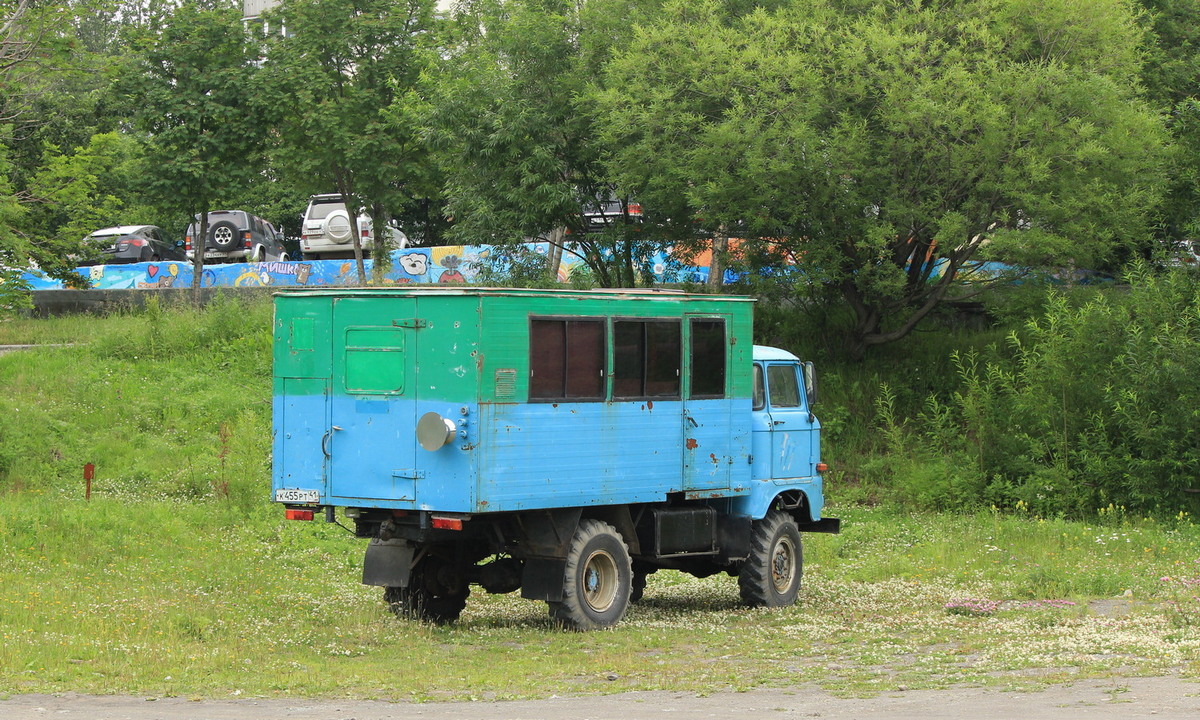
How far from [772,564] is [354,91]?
22063 mm

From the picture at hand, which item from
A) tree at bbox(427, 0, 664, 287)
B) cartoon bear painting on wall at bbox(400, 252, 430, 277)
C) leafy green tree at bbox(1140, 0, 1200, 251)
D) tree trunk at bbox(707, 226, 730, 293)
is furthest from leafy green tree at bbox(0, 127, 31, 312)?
leafy green tree at bbox(1140, 0, 1200, 251)

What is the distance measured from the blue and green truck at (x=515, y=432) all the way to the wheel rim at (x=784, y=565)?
758 millimetres

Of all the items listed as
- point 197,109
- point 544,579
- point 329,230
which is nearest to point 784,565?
point 544,579

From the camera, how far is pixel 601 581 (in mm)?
13258

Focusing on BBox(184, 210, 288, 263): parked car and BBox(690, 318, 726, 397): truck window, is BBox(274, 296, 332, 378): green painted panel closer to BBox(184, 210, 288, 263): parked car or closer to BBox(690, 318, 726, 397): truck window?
BBox(690, 318, 726, 397): truck window

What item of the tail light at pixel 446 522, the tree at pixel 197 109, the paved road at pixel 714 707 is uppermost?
the tree at pixel 197 109

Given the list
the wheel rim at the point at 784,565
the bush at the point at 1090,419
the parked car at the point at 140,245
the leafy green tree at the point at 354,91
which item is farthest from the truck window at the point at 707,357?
the parked car at the point at 140,245

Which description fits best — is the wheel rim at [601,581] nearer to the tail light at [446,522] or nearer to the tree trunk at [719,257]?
the tail light at [446,522]

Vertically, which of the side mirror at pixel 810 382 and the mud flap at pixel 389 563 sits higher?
the side mirror at pixel 810 382

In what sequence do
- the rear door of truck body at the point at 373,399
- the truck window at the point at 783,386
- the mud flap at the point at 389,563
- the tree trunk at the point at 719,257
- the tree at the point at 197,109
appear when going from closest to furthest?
the rear door of truck body at the point at 373,399 < the mud flap at the point at 389,563 < the truck window at the point at 783,386 < the tree trunk at the point at 719,257 < the tree at the point at 197,109

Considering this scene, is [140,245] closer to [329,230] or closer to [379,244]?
[329,230]

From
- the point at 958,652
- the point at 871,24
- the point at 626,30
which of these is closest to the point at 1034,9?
the point at 871,24

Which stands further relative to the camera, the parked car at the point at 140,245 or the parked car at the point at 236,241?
the parked car at the point at 140,245

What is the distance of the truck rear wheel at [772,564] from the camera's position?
48.2ft
